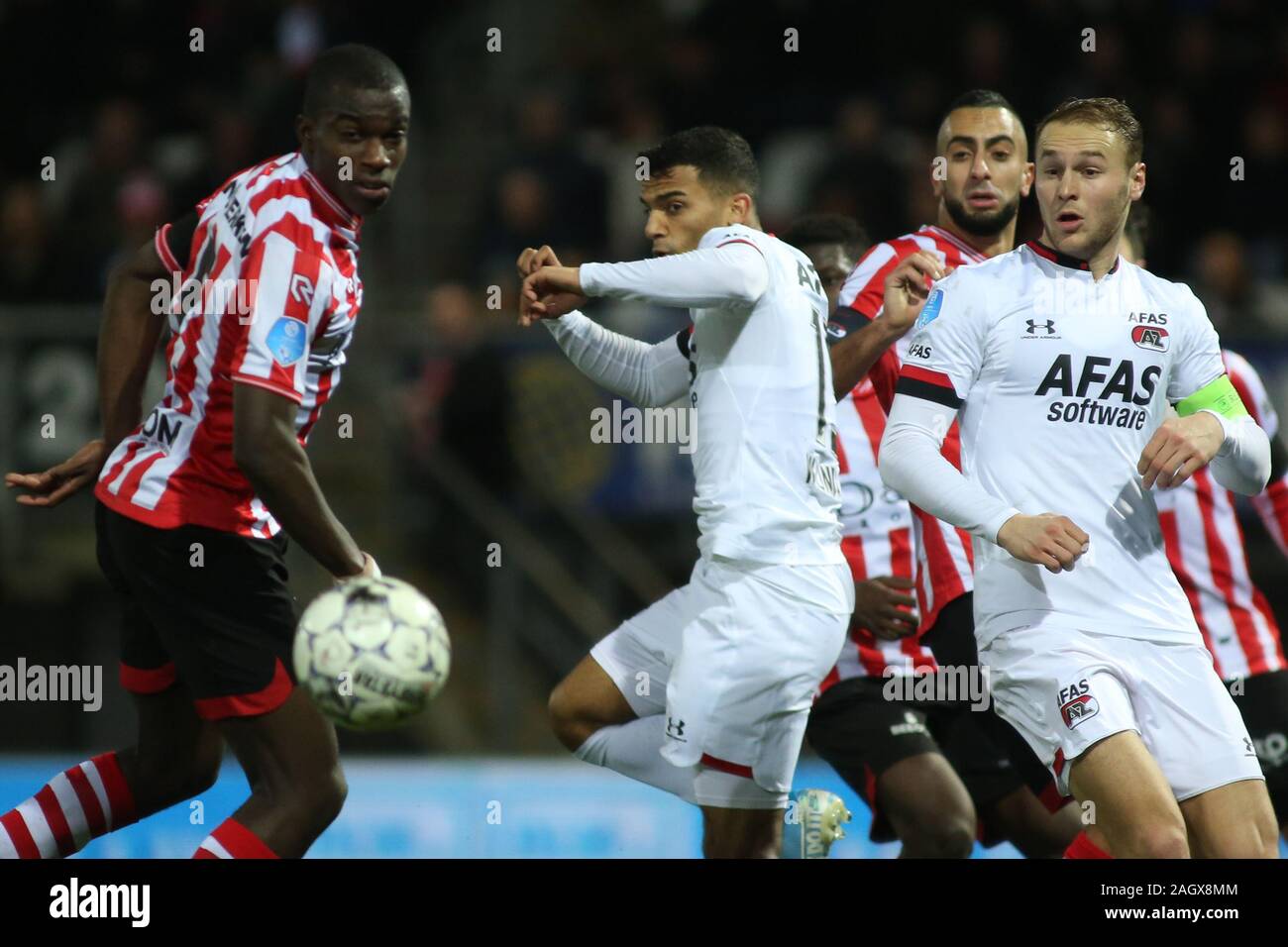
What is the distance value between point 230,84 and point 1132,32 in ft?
20.1

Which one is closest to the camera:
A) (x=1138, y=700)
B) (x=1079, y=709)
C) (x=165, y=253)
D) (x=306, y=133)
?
(x=1079, y=709)

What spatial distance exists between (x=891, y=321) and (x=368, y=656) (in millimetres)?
1793

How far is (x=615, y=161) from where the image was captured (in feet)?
37.3

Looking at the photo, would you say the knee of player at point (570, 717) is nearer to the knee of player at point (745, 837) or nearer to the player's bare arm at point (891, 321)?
the knee of player at point (745, 837)

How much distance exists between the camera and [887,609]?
5621 mm

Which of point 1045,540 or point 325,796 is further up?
point 1045,540

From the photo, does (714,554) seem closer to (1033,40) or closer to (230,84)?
(1033,40)

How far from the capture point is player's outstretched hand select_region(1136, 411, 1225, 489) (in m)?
4.26

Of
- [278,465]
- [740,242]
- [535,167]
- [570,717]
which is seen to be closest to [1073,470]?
[740,242]

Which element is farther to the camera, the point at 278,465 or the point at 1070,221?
the point at 1070,221

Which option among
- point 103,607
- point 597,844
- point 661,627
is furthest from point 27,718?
point 661,627

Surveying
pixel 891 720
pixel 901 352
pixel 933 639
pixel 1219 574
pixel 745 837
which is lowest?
pixel 745 837

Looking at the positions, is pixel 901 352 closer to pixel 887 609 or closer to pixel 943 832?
pixel 887 609

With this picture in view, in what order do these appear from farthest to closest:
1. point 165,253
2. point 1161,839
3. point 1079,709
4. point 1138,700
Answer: point 165,253, point 1138,700, point 1079,709, point 1161,839
